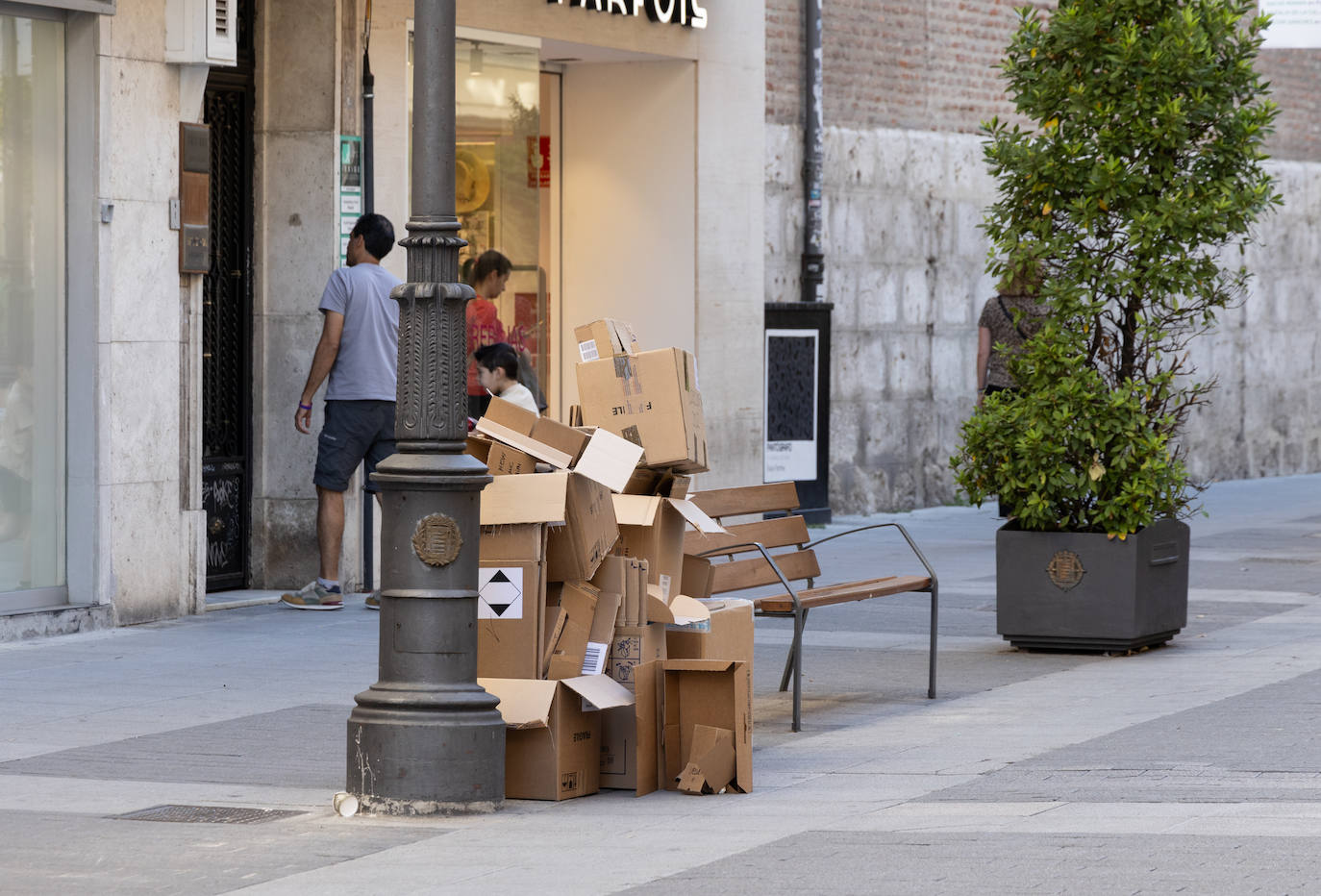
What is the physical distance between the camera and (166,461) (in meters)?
11.8

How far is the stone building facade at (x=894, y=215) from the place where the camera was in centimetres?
1825

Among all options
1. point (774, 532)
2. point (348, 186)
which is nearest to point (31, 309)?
point (348, 186)

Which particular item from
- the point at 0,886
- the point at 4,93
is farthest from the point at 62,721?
the point at 4,93

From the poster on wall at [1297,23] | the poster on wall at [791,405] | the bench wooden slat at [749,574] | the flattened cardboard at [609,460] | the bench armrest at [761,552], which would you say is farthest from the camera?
the poster on wall at [1297,23]

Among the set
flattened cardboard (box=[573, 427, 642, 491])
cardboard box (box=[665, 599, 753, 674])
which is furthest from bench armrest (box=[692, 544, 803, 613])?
flattened cardboard (box=[573, 427, 642, 491])

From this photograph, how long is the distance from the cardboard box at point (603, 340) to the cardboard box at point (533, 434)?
614mm

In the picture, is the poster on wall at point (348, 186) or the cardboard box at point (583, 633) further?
the poster on wall at point (348, 186)

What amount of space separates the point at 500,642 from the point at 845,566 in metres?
7.57

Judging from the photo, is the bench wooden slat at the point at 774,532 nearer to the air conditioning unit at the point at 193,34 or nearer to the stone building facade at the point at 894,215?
the air conditioning unit at the point at 193,34

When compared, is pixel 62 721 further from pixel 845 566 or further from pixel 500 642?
pixel 845 566

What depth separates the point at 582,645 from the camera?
752 cm

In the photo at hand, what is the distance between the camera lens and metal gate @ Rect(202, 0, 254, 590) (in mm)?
12883

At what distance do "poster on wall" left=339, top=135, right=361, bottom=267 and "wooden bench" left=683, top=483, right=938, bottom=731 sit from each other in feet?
13.4

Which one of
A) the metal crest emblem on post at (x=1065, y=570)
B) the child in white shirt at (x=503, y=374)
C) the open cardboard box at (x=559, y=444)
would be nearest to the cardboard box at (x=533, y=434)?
the open cardboard box at (x=559, y=444)
